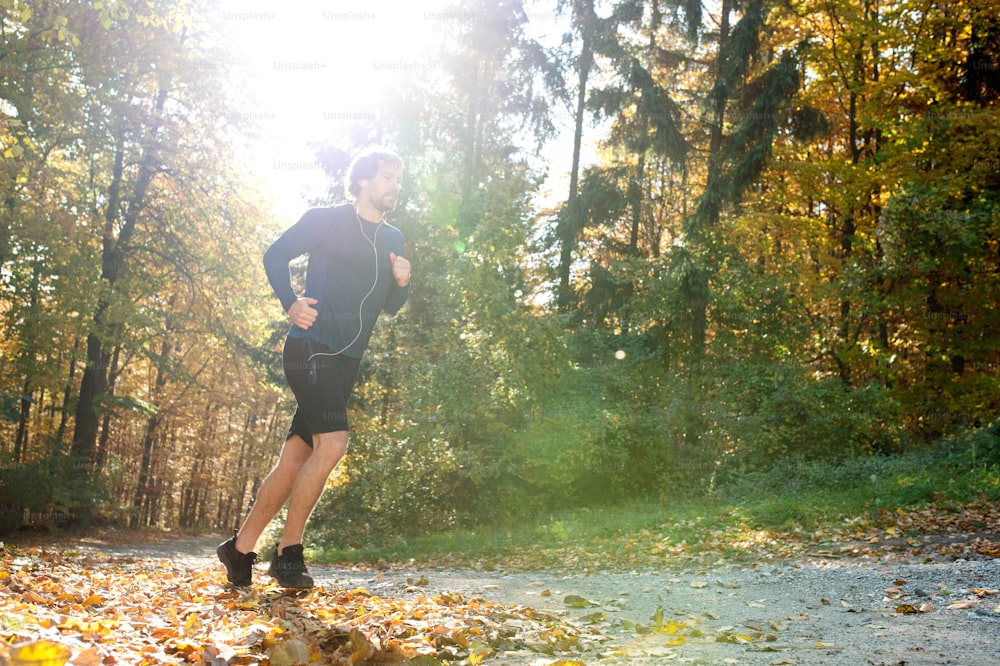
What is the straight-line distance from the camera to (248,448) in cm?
3064

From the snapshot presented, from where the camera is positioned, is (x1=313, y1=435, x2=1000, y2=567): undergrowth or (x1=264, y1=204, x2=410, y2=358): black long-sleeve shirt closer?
(x1=264, y1=204, x2=410, y2=358): black long-sleeve shirt

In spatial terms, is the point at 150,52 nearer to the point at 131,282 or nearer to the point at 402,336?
the point at 131,282

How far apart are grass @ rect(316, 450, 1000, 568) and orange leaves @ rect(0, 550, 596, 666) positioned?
4.80 meters

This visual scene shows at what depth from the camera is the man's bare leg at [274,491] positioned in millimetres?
4160

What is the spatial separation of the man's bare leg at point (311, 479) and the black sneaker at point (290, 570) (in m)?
0.04

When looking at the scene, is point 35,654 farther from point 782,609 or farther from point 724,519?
point 724,519

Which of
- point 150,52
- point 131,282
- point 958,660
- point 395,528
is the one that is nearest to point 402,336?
point 395,528

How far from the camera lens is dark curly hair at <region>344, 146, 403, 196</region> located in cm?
460

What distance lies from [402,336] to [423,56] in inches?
373

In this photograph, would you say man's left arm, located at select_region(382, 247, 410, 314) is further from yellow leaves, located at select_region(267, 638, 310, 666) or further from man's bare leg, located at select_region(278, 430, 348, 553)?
yellow leaves, located at select_region(267, 638, 310, 666)

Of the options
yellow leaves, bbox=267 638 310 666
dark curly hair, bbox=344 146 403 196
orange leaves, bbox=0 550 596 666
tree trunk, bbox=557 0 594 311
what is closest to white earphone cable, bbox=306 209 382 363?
dark curly hair, bbox=344 146 403 196

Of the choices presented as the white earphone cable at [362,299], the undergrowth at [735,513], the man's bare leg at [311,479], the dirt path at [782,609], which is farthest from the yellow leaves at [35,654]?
the undergrowth at [735,513]

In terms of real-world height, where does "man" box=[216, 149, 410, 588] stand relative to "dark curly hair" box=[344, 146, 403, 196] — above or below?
below

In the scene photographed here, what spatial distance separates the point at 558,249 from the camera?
2298 cm
